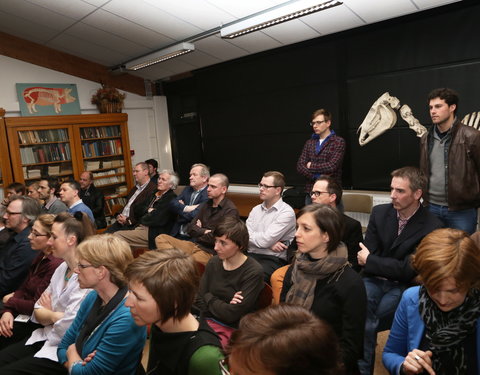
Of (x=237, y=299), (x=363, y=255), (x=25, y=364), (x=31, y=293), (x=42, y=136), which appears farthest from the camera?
(x=42, y=136)

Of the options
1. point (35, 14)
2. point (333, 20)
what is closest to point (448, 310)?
point (333, 20)

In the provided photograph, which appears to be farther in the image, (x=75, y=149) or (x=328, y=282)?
(x=75, y=149)

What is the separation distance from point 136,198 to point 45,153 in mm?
2468

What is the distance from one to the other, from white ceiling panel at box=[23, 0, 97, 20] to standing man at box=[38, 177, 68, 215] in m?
2.17

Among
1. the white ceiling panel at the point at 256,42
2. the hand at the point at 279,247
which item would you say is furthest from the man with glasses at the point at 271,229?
the white ceiling panel at the point at 256,42

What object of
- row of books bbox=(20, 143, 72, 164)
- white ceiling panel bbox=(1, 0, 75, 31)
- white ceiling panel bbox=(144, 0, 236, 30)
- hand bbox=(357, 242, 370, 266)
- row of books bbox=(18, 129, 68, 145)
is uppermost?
white ceiling panel bbox=(1, 0, 75, 31)

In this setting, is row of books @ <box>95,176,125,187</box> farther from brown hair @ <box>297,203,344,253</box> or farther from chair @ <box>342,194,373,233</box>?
brown hair @ <box>297,203,344,253</box>

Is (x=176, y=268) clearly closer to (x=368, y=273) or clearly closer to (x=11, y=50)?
(x=368, y=273)

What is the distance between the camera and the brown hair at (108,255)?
1802 mm

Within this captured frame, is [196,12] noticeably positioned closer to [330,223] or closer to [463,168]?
[463,168]

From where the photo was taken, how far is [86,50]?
618cm

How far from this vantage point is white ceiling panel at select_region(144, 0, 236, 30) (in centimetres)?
414

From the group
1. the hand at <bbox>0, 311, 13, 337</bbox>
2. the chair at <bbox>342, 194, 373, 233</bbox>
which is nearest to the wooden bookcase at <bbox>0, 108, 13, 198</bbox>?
the hand at <bbox>0, 311, 13, 337</bbox>

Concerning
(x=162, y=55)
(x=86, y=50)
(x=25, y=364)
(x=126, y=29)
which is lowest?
(x=25, y=364)
